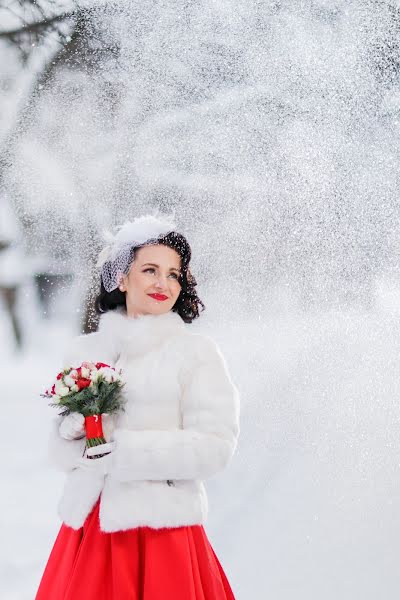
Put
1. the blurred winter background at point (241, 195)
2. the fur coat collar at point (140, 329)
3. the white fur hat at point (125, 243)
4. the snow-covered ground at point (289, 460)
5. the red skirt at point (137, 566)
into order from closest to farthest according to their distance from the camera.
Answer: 1. the red skirt at point (137, 566)
2. the fur coat collar at point (140, 329)
3. the white fur hat at point (125, 243)
4. the snow-covered ground at point (289, 460)
5. the blurred winter background at point (241, 195)

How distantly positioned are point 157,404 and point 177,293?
33 cm

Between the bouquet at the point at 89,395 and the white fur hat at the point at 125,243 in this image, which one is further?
the white fur hat at the point at 125,243

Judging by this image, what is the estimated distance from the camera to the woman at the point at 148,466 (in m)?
1.44

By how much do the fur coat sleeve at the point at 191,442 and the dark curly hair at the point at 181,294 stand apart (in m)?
0.30

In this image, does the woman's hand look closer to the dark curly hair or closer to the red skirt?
the red skirt

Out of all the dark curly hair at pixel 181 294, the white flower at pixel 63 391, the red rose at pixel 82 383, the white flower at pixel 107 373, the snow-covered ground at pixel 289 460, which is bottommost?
the snow-covered ground at pixel 289 460

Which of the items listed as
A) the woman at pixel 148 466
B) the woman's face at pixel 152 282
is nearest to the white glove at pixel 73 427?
the woman at pixel 148 466

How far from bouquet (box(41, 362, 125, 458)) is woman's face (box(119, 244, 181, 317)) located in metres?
0.28

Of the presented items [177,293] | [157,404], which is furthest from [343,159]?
[157,404]

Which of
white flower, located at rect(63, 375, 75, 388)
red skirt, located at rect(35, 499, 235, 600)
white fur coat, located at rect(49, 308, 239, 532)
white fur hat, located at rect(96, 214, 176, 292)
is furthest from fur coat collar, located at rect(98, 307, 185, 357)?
red skirt, located at rect(35, 499, 235, 600)

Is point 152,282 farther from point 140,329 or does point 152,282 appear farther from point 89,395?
point 89,395

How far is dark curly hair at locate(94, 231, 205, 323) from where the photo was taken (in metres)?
A: 1.79

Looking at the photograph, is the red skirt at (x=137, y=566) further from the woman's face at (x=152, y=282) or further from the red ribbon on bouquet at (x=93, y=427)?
the woman's face at (x=152, y=282)

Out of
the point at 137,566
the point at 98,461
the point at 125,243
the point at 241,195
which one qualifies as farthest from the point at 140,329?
the point at 241,195
